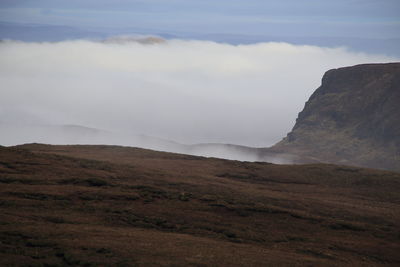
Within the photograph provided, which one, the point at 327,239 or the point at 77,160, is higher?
the point at 77,160

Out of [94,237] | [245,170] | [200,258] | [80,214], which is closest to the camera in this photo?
[200,258]

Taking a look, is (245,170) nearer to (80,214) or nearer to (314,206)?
(314,206)

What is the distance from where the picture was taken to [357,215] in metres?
71.9

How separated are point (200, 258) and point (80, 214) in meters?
15.3

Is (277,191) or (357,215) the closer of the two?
(357,215)

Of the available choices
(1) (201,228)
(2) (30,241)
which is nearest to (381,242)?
(1) (201,228)

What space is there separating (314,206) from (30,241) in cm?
3533

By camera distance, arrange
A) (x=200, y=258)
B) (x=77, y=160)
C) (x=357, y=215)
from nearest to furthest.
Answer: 1. (x=200, y=258)
2. (x=357, y=215)
3. (x=77, y=160)

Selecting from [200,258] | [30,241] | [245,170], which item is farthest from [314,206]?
[30,241]

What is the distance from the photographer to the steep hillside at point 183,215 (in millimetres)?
46469

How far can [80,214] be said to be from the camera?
188 ft

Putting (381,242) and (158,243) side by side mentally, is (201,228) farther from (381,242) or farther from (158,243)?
(381,242)

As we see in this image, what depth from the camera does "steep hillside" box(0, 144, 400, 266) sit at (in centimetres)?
4647

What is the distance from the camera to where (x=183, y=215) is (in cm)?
6106
